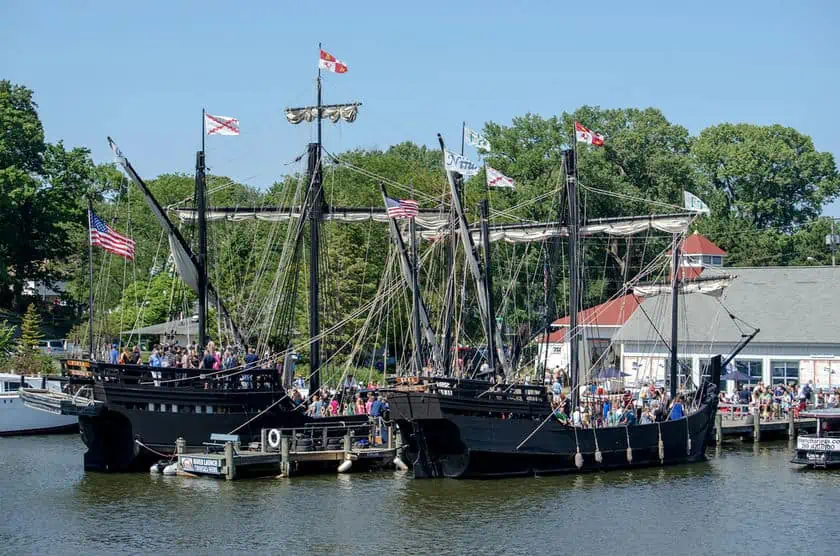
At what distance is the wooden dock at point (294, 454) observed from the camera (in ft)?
128

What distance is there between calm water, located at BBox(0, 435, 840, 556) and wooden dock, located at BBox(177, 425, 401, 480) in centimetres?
70

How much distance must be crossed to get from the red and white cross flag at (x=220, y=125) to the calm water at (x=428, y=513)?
12.4m

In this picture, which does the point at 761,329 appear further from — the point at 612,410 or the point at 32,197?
the point at 32,197

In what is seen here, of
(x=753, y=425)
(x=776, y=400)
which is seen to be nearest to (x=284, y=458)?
(x=753, y=425)

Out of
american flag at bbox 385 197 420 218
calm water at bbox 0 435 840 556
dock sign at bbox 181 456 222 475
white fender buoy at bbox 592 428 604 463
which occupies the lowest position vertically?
calm water at bbox 0 435 840 556

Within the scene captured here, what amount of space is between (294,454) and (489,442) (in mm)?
5905

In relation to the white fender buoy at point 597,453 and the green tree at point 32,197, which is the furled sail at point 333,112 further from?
the green tree at point 32,197

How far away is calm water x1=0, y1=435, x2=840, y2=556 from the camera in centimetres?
3017

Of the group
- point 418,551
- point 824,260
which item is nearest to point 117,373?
point 418,551

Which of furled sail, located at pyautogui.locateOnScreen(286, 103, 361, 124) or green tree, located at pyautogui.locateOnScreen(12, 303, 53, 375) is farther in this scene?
green tree, located at pyautogui.locateOnScreen(12, 303, 53, 375)

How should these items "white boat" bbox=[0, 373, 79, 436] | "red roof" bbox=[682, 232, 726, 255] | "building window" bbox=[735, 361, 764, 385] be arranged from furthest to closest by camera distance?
1. "red roof" bbox=[682, 232, 726, 255]
2. "building window" bbox=[735, 361, 764, 385]
3. "white boat" bbox=[0, 373, 79, 436]

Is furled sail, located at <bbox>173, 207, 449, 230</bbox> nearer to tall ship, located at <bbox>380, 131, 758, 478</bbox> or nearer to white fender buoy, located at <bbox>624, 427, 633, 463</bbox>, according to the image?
tall ship, located at <bbox>380, 131, 758, 478</bbox>

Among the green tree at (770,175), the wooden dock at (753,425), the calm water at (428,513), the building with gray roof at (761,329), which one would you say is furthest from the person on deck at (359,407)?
the green tree at (770,175)

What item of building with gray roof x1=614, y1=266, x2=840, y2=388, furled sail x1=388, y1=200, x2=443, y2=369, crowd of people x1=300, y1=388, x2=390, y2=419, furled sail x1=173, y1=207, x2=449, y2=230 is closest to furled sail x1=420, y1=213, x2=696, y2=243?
furled sail x1=173, y1=207, x2=449, y2=230
